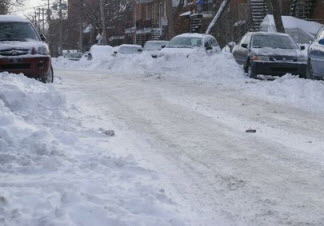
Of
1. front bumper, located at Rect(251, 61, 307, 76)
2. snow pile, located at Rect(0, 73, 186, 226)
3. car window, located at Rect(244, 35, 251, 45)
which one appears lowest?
snow pile, located at Rect(0, 73, 186, 226)

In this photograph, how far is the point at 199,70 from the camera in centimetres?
1884

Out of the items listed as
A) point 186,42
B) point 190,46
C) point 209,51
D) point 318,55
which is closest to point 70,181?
point 318,55

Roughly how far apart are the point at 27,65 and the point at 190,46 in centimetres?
946

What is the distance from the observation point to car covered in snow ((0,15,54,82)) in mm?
13041

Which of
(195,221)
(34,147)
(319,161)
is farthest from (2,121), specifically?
(319,161)

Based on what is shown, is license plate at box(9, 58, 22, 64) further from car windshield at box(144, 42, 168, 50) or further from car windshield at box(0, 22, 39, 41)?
car windshield at box(144, 42, 168, 50)

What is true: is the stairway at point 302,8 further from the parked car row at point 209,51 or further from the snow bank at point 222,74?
the parked car row at point 209,51

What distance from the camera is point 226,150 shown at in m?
6.67

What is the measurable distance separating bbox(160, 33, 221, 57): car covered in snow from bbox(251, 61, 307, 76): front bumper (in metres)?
3.58

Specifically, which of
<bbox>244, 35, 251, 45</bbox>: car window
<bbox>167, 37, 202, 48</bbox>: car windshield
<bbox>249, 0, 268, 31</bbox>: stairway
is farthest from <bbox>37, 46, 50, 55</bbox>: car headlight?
<bbox>249, 0, 268, 31</bbox>: stairway

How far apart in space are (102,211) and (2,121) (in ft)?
9.39

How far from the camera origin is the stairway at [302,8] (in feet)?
116

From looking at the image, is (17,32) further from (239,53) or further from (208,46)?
(208,46)

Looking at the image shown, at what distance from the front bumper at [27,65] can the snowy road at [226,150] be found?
1698 millimetres
